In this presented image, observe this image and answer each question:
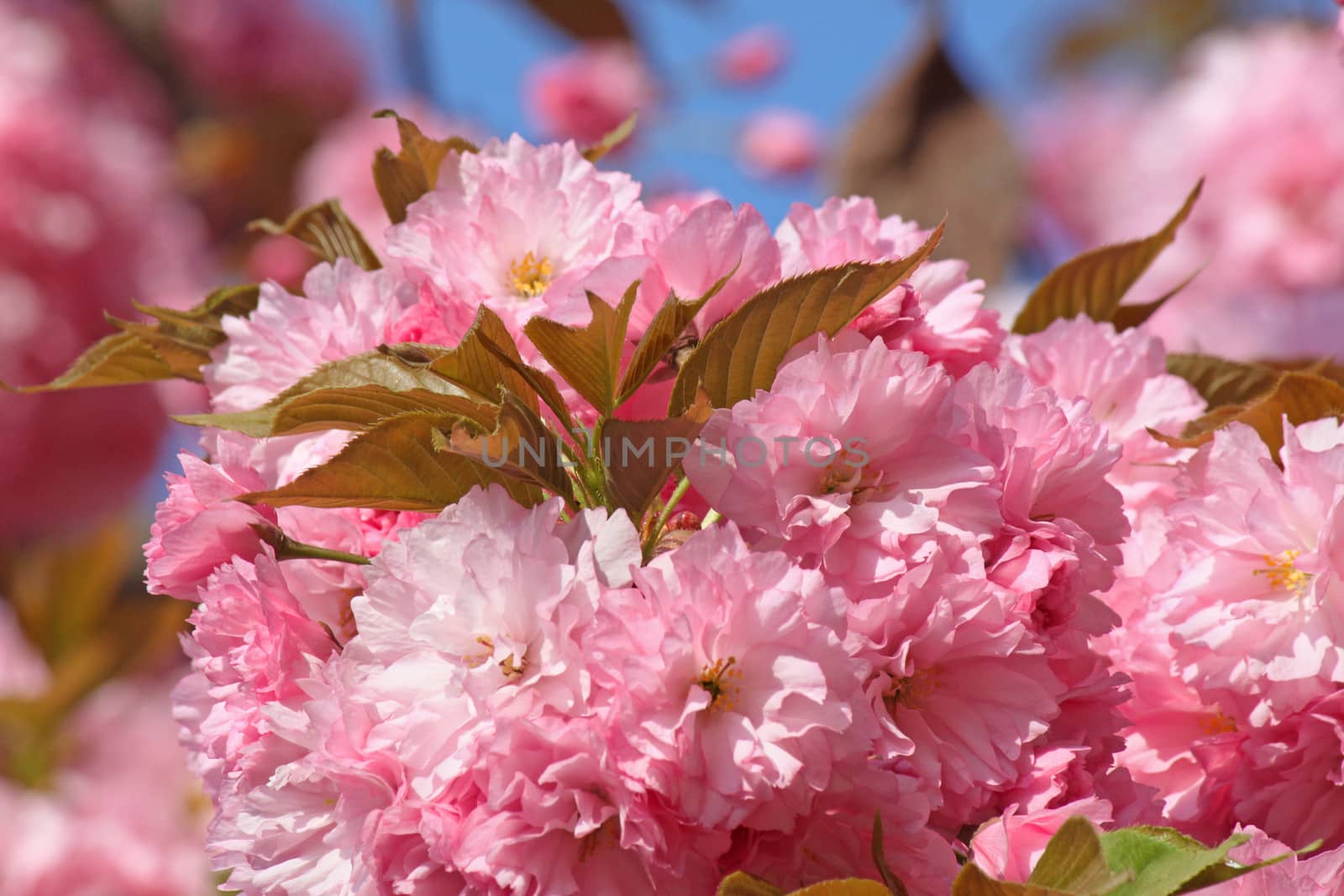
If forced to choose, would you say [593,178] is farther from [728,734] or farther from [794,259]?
[728,734]

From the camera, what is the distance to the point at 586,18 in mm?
1930

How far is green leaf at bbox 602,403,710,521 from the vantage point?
0.42 metres

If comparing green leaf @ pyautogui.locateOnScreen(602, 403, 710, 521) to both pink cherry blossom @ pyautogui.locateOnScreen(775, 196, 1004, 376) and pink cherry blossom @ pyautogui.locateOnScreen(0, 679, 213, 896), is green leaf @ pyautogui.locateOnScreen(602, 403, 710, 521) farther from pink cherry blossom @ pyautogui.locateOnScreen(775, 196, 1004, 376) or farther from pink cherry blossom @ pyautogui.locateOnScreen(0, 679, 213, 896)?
pink cherry blossom @ pyautogui.locateOnScreen(0, 679, 213, 896)

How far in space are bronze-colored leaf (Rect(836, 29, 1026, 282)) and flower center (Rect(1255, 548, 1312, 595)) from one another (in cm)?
78

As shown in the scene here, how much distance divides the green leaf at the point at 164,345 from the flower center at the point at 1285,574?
46cm

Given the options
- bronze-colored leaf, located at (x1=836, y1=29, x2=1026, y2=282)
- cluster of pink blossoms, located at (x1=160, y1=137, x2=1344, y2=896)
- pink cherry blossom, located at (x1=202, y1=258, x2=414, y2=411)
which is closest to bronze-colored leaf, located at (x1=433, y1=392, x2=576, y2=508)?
cluster of pink blossoms, located at (x1=160, y1=137, x2=1344, y2=896)

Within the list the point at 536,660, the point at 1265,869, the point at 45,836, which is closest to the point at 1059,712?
the point at 1265,869

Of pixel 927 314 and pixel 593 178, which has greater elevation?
pixel 593 178

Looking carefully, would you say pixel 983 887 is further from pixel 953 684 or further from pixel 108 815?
pixel 108 815

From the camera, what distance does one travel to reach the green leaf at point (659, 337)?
1.41ft

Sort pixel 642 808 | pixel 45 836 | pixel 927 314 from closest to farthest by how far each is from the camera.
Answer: pixel 642 808 → pixel 927 314 → pixel 45 836

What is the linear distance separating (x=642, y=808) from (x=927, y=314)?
0.78ft

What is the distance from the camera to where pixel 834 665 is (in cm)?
39

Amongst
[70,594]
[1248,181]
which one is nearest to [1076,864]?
[1248,181]
